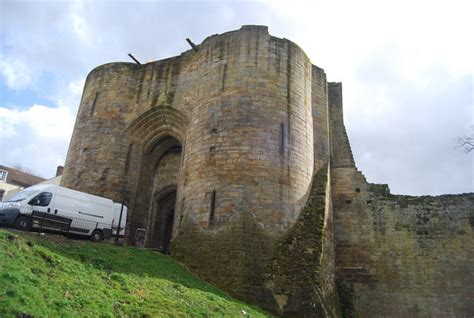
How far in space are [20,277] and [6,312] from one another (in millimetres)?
940

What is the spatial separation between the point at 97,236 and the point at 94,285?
5.46m

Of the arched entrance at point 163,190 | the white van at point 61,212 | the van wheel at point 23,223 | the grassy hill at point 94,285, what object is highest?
the arched entrance at point 163,190

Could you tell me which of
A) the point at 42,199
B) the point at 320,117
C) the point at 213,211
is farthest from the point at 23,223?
the point at 320,117

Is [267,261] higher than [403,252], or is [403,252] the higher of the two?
[403,252]

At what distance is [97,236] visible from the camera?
1242 cm

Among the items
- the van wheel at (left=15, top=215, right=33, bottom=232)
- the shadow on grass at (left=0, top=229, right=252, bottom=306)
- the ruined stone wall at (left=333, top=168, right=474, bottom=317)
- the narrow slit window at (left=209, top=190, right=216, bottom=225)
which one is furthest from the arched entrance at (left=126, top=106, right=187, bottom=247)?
the ruined stone wall at (left=333, top=168, right=474, bottom=317)

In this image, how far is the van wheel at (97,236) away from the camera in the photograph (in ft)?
40.2

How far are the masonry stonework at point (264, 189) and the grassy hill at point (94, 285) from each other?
1559mm

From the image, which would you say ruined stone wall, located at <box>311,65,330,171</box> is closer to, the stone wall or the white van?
the stone wall

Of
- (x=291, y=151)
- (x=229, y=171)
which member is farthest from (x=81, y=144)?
(x=291, y=151)

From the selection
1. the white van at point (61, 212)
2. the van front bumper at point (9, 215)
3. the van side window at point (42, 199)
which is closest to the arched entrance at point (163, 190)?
the white van at point (61, 212)

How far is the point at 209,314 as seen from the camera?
8016 mm

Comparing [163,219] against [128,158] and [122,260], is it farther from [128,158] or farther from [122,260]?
[122,260]

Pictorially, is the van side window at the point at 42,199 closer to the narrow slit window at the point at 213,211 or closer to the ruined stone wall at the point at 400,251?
the narrow slit window at the point at 213,211
